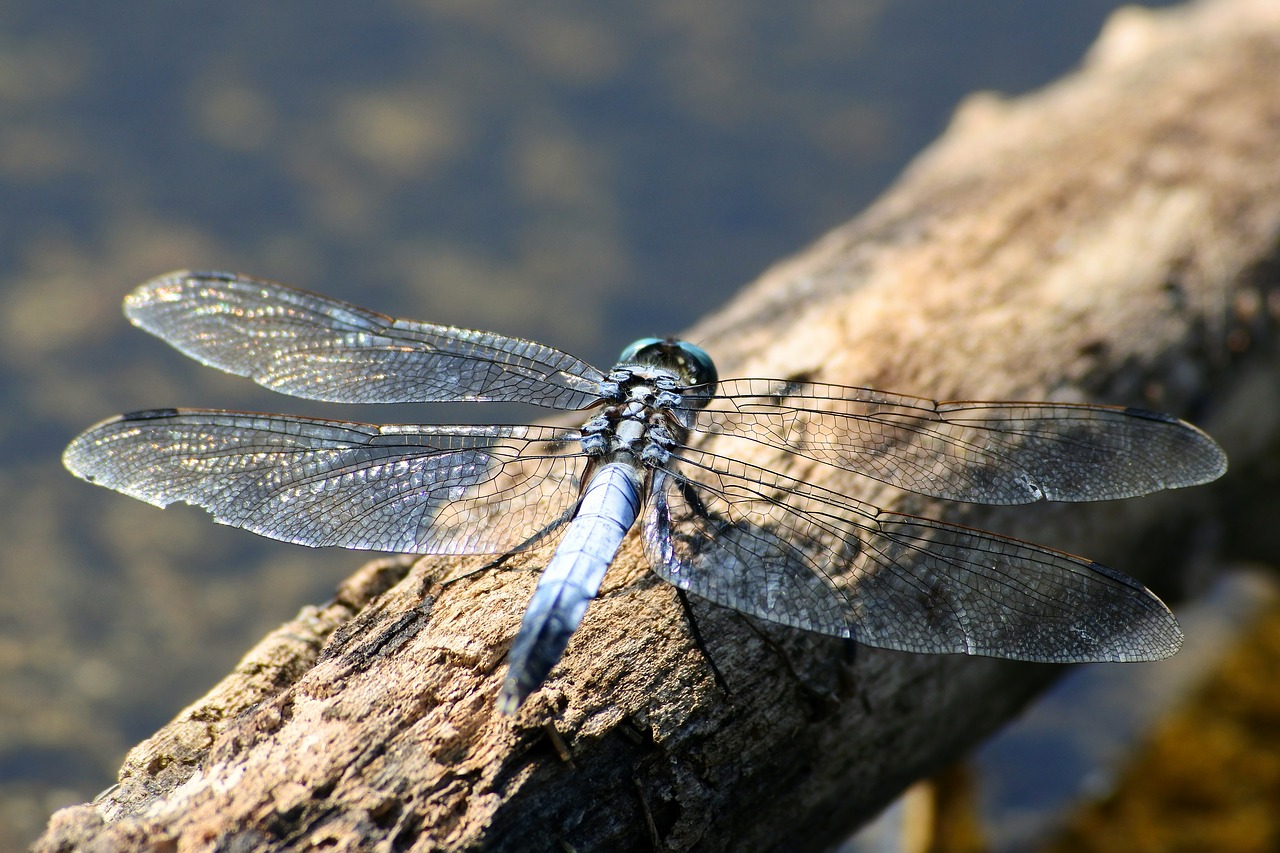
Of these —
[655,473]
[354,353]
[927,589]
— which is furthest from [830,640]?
[354,353]

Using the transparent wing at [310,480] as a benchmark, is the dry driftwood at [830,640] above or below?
below

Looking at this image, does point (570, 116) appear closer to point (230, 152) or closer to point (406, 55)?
point (406, 55)

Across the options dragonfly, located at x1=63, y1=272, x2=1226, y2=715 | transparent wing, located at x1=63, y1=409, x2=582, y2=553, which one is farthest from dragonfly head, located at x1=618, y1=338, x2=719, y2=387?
transparent wing, located at x1=63, y1=409, x2=582, y2=553

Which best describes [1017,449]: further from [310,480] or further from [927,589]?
[310,480]

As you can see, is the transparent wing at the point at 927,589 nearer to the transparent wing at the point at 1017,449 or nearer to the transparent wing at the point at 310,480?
the transparent wing at the point at 1017,449

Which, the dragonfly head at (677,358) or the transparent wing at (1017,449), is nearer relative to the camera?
the transparent wing at (1017,449)

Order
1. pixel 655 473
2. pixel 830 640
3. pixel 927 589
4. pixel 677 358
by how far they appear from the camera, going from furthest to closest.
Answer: pixel 677 358, pixel 655 473, pixel 830 640, pixel 927 589

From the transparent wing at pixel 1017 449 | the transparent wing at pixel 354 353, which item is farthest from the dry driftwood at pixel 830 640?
the transparent wing at pixel 354 353

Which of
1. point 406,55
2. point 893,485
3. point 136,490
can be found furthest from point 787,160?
point 136,490
